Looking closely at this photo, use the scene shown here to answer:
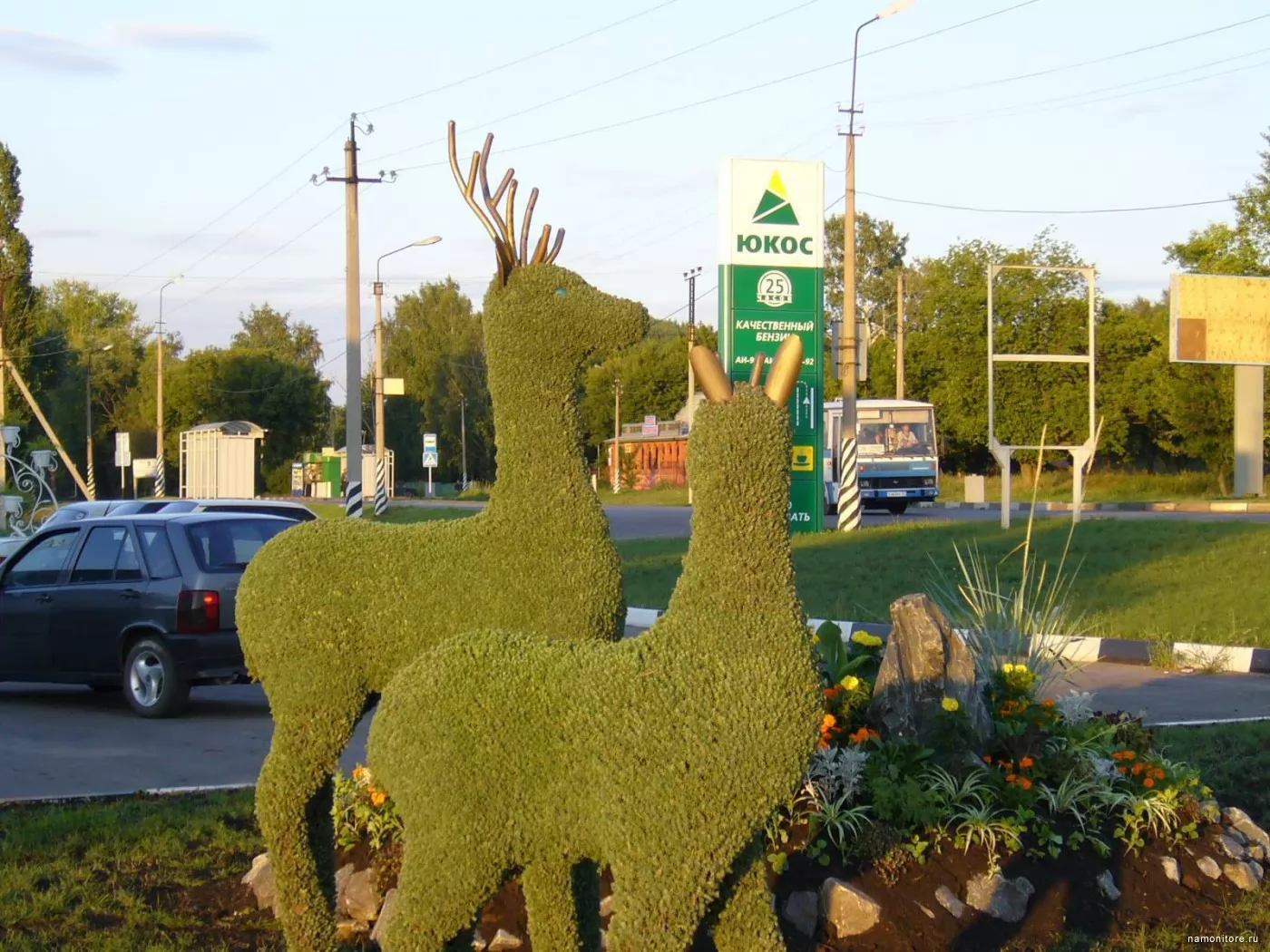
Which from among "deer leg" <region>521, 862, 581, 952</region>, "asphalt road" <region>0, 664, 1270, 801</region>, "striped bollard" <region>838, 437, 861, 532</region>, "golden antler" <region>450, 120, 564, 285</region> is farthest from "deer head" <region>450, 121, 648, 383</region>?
"striped bollard" <region>838, 437, 861, 532</region>

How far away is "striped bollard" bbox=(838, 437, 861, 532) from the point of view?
2459 centimetres

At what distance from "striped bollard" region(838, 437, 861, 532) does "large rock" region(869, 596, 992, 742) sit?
17.6 meters

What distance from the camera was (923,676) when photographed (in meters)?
6.00

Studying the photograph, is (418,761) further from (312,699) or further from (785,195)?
(785,195)

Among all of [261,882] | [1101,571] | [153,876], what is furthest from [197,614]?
[1101,571]

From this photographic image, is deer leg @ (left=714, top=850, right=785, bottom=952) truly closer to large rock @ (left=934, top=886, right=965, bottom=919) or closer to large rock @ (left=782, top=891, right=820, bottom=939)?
large rock @ (left=782, top=891, right=820, bottom=939)

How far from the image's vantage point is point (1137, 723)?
6656 millimetres

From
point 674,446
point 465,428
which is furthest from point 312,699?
point 465,428

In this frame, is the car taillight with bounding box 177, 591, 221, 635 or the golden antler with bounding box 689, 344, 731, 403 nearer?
the golden antler with bounding box 689, 344, 731, 403

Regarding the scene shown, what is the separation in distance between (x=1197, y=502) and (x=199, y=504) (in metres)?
27.3

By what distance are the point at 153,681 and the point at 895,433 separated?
28.3 meters

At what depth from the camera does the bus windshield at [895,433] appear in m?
36.8

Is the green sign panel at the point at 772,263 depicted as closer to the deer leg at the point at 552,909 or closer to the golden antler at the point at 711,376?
the deer leg at the point at 552,909

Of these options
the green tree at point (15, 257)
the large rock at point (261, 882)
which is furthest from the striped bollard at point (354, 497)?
the green tree at point (15, 257)
